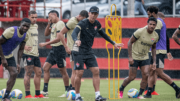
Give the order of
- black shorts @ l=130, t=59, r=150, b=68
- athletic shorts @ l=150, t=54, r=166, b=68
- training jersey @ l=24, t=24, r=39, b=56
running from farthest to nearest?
training jersey @ l=24, t=24, r=39, b=56, athletic shorts @ l=150, t=54, r=166, b=68, black shorts @ l=130, t=59, r=150, b=68

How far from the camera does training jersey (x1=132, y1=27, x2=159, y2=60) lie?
8.02 metres

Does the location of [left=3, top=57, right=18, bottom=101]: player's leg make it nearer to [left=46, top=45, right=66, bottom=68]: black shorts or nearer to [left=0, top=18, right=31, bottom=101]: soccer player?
[left=0, top=18, right=31, bottom=101]: soccer player

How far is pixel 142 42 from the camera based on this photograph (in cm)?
812

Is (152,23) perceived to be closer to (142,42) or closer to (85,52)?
(142,42)

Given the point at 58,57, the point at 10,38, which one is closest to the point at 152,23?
the point at 58,57

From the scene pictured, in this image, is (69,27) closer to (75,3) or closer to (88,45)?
(88,45)

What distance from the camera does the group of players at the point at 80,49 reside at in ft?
22.8

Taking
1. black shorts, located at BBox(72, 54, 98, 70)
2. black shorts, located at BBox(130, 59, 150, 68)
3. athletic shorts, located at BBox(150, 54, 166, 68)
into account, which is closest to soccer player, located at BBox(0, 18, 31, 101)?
black shorts, located at BBox(72, 54, 98, 70)

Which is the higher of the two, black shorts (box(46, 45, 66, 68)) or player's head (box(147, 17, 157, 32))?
player's head (box(147, 17, 157, 32))

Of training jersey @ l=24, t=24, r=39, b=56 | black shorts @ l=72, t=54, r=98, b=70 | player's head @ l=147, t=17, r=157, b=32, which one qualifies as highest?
player's head @ l=147, t=17, r=157, b=32

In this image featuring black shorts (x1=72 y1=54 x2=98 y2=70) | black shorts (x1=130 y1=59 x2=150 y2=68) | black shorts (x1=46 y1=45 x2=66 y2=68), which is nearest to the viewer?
black shorts (x1=72 y1=54 x2=98 y2=70)

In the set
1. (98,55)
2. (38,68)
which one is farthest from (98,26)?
(98,55)

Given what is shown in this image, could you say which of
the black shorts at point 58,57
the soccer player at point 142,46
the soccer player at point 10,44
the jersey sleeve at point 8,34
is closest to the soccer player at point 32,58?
the black shorts at point 58,57

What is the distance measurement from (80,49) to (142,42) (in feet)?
6.56
